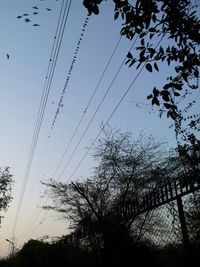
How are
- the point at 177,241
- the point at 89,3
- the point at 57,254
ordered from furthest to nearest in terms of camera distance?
the point at 57,254, the point at 177,241, the point at 89,3

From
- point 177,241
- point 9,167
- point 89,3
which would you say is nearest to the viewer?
point 89,3

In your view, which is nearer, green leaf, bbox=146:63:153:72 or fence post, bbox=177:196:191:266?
green leaf, bbox=146:63:153:72

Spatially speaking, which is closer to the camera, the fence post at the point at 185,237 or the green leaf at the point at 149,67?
the green leaf at the point at 149,67

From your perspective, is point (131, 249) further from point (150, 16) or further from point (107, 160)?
point (107, 160)

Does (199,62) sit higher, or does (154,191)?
(199,62)

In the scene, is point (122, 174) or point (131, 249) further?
point (122, 174)

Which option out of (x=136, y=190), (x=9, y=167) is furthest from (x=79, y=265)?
(x=9, y=167)

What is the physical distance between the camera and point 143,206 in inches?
252

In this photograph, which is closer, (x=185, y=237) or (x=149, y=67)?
(x=149, y=67)

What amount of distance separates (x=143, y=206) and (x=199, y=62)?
123 inches

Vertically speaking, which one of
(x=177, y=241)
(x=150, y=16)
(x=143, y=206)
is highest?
(x=150, y=16)

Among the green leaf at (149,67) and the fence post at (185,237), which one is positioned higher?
the green leaf at (149,67)

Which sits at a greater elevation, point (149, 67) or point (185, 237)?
point (149, 67)

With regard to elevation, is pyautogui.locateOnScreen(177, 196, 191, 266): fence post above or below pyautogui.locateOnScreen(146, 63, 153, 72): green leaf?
below
